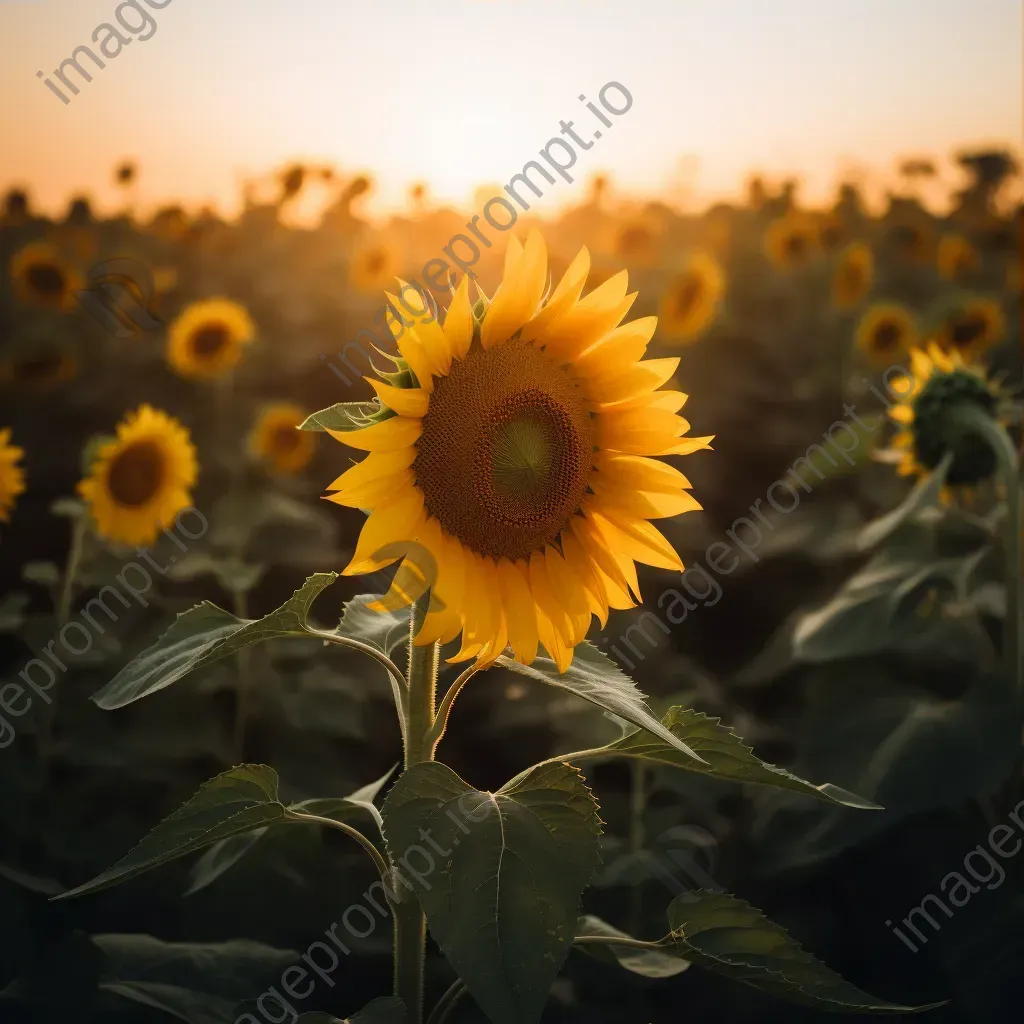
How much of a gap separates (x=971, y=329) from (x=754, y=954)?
5.64m

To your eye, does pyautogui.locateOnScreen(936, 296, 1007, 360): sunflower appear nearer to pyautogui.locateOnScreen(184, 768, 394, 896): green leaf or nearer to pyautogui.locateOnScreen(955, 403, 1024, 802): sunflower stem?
pyautogui.locateOnScreen(955, 403, 1024, 802): sunflower stem

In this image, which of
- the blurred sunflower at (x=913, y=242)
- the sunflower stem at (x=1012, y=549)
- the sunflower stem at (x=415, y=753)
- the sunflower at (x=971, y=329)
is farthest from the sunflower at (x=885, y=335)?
the sunflower stem at (x=415, y=753)

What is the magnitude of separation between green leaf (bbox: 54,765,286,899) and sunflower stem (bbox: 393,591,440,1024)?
0.19 meters

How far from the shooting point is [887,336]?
6.51 metres

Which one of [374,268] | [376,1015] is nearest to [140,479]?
[376,1015]

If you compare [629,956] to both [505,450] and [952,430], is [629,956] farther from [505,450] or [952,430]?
[952,430]

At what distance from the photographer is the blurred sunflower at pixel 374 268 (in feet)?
27.4

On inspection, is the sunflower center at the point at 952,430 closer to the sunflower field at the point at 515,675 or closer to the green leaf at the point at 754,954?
the sunflower field at the point at 515,675

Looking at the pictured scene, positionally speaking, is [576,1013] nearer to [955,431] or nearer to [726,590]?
[955,431]

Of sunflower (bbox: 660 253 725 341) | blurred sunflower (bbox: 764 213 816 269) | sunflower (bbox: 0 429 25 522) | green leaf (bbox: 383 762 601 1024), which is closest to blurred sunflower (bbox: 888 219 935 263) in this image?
blurred sunflower (bbox: 764 213 816 269)

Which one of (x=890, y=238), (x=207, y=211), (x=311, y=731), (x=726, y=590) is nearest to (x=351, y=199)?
(x=207, y=211)

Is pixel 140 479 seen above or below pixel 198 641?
below

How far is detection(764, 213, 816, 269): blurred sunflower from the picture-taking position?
832 centimetres

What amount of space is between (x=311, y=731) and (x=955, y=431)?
2194 mm
